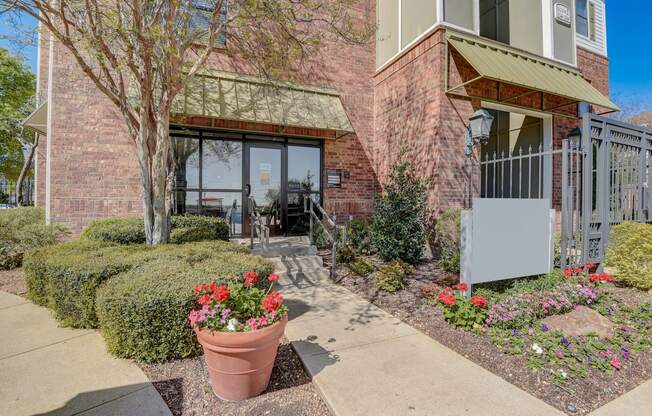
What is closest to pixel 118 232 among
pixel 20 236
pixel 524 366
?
pixel 20 236

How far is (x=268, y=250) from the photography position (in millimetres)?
6297

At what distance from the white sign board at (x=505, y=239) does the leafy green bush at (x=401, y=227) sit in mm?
1863

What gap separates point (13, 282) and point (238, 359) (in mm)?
5639

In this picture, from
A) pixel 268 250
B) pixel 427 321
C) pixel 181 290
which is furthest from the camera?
pixel 268 250

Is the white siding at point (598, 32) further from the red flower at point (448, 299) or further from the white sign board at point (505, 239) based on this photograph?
the red flower at point (448, 299)

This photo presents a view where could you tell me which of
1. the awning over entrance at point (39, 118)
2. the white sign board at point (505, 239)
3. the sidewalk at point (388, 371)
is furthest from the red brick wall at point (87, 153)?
the white sign board at point (505, 239)

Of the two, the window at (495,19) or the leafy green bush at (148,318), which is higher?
the window at (495,19)

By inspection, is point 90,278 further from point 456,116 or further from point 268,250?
point 456,116

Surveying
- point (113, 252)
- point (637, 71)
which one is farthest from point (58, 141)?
point (637, 71)

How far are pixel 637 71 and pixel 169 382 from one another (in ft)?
83.2

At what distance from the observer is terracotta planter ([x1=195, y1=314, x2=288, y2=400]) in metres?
2.41

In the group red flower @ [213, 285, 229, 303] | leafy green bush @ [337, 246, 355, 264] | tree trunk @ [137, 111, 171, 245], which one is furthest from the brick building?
red flower @ [213, 285, 229, 303]

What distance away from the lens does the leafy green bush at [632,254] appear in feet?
16.9

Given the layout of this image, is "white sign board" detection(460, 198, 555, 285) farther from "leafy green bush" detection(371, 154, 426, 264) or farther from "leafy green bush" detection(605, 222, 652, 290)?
"leafy green bush" detection(371, 154, 426, 264)
